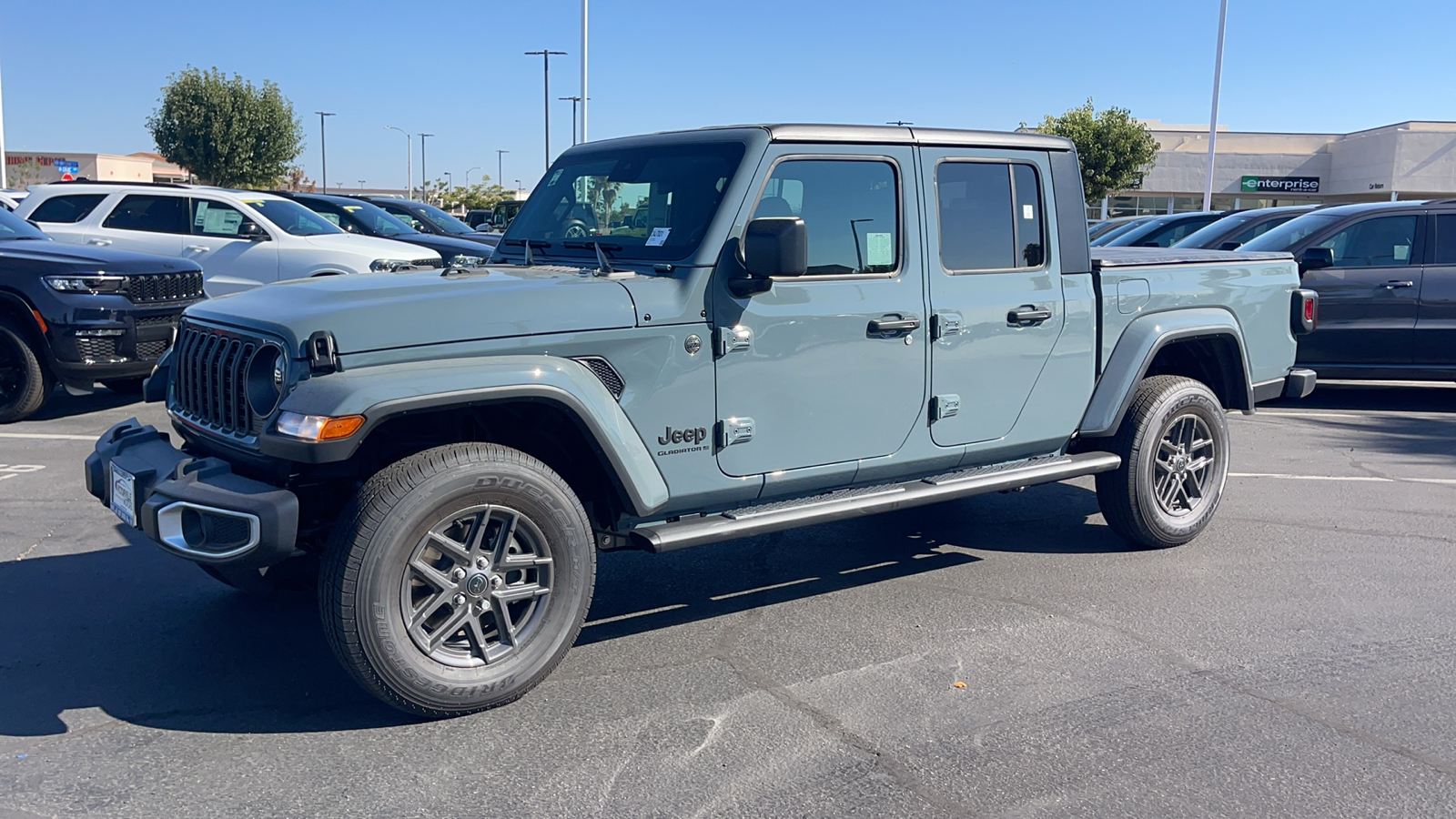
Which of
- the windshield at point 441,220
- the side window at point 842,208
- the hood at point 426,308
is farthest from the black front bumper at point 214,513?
the windshield at point 441,220

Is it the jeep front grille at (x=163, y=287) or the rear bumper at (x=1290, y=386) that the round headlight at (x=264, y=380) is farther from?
the jeep front grille at (x=163, y=287)

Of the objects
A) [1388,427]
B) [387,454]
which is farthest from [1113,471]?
[1388,427]

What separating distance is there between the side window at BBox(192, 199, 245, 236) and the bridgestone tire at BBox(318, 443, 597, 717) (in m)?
8.95

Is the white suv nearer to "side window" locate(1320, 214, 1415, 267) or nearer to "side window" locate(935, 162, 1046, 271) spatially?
"side window" locate(935, 162, 1046, 271)

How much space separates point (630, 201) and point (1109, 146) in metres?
42.2

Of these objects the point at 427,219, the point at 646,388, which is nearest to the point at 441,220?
the point at 427,219

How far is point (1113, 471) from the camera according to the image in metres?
5.54

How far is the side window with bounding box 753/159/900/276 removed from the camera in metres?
4.42

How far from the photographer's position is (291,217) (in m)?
11.8

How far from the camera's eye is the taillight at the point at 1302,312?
6234 millimetres

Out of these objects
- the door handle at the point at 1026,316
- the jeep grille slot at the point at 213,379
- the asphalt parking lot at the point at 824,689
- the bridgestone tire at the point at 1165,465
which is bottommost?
the asphalt parking lot at the point at 824,689

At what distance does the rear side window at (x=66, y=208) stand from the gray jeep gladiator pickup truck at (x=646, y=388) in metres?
8.09

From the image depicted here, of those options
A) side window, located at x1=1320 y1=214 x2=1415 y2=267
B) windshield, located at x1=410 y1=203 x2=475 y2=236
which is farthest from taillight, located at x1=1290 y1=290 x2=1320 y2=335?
windshield, located at x1=410 y1=203 x2=475 y2=236

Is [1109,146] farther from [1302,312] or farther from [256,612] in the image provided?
[256,612]
